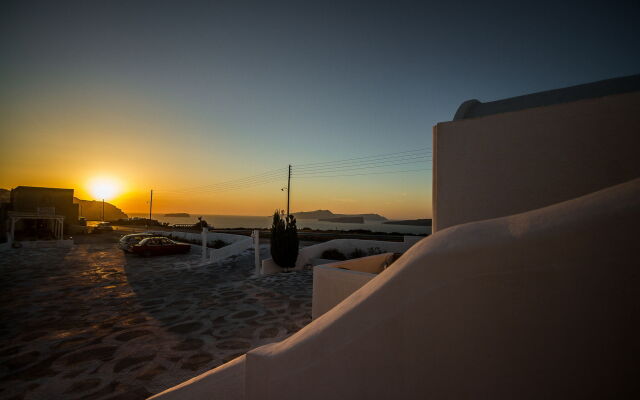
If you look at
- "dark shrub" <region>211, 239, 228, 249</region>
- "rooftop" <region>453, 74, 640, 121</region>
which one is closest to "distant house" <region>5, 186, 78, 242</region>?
"dark shrub" <region>211, 239, 228, 249</region>

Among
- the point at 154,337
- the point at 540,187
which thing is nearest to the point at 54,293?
the point at 154,337

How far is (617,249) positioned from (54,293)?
1400 cm

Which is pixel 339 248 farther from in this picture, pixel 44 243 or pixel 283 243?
pixel 44 243

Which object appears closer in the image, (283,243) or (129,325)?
(129,325)

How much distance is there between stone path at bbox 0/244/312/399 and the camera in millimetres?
4852

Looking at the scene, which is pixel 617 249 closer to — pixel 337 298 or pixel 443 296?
pixel 443 296

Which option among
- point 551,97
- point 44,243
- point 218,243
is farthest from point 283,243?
point 44,243

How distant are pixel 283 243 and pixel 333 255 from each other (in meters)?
3.65

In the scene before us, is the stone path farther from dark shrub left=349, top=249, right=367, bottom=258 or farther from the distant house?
the distant house

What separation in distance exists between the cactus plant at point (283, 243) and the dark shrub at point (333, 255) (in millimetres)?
2773

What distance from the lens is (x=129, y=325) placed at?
7.04 meters

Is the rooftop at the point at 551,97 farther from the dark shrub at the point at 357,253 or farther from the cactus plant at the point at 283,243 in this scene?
the dark shrub at the point at 357,253

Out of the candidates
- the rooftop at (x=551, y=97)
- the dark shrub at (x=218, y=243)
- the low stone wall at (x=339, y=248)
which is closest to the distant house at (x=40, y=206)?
the dark shrub at (x=218, y=243)

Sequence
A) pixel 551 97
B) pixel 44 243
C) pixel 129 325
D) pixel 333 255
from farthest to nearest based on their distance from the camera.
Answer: pixel 44 243 < pixel 333 255 < pixel 129 325 < pixel 551 97
